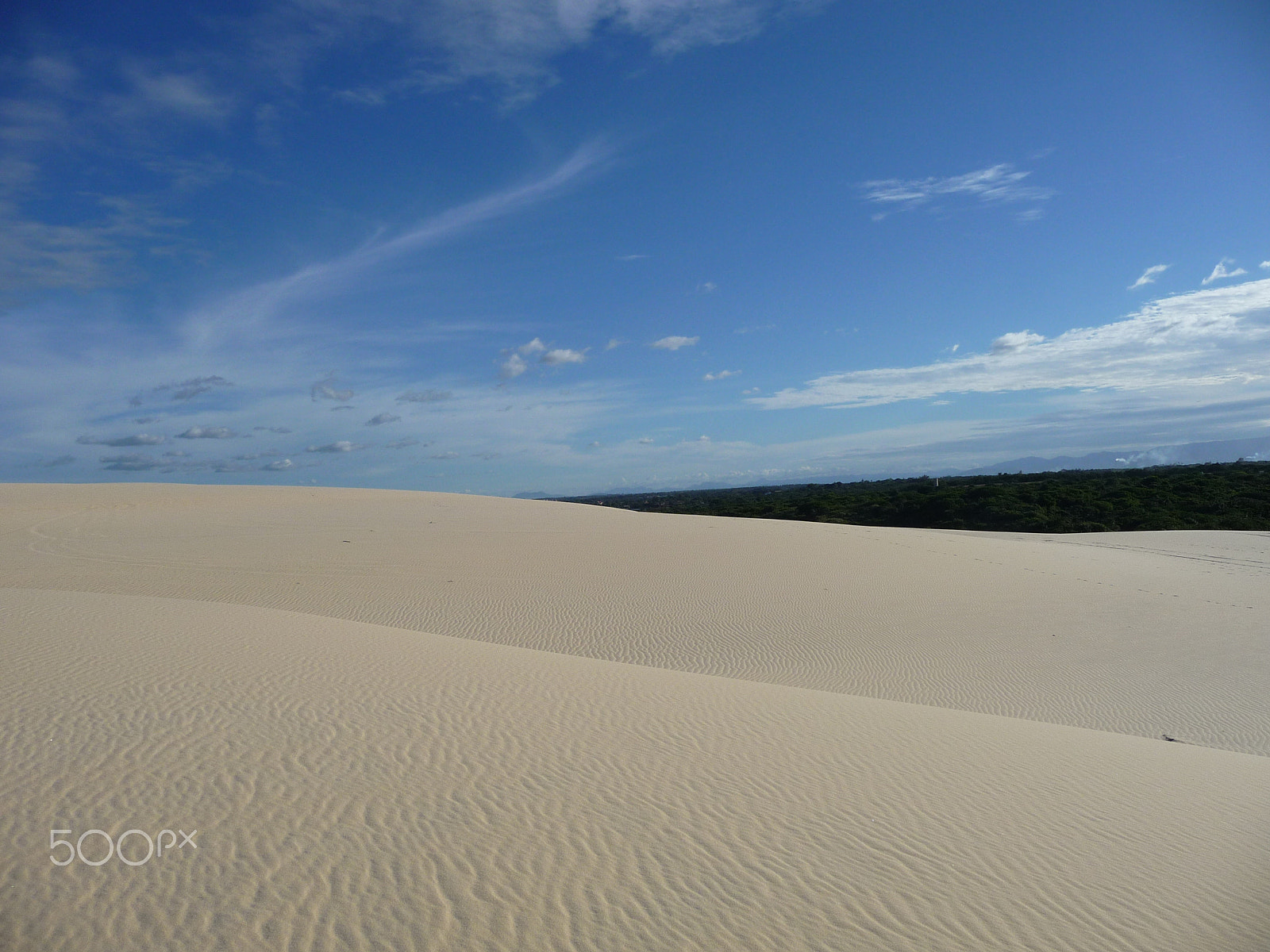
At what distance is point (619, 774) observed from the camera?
5434mm

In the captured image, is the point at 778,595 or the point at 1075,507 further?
the point at 1075,507

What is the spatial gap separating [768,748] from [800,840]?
1.71 metres

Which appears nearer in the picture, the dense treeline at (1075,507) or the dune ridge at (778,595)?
the dune ridge at (778,595)

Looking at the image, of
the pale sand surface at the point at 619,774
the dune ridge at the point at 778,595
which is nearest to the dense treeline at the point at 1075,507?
the dune ridge at the point at 778,595

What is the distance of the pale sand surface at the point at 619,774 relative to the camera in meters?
3.72

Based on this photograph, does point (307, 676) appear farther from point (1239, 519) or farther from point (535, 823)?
point (1239, 519)

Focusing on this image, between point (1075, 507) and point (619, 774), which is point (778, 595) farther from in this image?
point (1075, 507)

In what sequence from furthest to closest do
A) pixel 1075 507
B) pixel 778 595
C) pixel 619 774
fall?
pixel 1075 507, pixel 778 595, pixel 619 774

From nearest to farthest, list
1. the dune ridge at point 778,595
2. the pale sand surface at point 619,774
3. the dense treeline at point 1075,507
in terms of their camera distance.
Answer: the pale sand surface at point 619,774, the dune ridge at point 778,595, the dense treeline at point 1075,507

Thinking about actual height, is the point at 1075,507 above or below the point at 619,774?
above

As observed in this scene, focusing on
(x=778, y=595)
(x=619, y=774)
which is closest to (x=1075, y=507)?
(x=778, y=595)

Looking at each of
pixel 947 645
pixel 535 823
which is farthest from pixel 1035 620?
pixel 535 823

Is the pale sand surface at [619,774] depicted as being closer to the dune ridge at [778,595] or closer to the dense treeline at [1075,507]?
the dune ridge at [778,595]

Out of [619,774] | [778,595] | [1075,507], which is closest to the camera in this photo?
[619,774]
